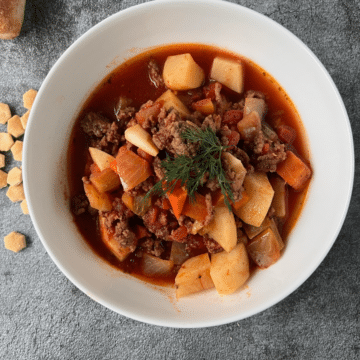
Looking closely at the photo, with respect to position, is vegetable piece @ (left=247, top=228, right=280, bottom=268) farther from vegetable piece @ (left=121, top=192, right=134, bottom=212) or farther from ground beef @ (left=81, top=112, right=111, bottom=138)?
ground beef @ (left=81, top=112, right=111, bottom=138)

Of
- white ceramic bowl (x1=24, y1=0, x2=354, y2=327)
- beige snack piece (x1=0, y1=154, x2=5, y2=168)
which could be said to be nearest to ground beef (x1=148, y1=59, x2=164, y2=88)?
white ceramic bowl (x1=24, y1=0, x2=354, y2=327)

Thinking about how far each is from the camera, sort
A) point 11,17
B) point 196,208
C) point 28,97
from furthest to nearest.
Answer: point 28,97
point 11,17
point 196,208

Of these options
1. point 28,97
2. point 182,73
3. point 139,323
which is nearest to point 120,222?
point 139,323

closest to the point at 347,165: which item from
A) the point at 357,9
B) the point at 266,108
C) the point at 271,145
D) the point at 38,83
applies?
the point at 271,145

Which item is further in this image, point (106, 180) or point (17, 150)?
point (17, 150)

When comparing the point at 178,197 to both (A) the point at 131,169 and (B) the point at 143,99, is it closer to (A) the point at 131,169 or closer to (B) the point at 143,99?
(A) the point at 131,169

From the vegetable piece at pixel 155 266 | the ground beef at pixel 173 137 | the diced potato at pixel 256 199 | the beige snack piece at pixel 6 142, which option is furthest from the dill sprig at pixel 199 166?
the beige snack piece at pixel 6 142

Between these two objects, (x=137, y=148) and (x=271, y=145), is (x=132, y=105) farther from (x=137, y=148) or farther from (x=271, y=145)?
(x=271, y=145)
